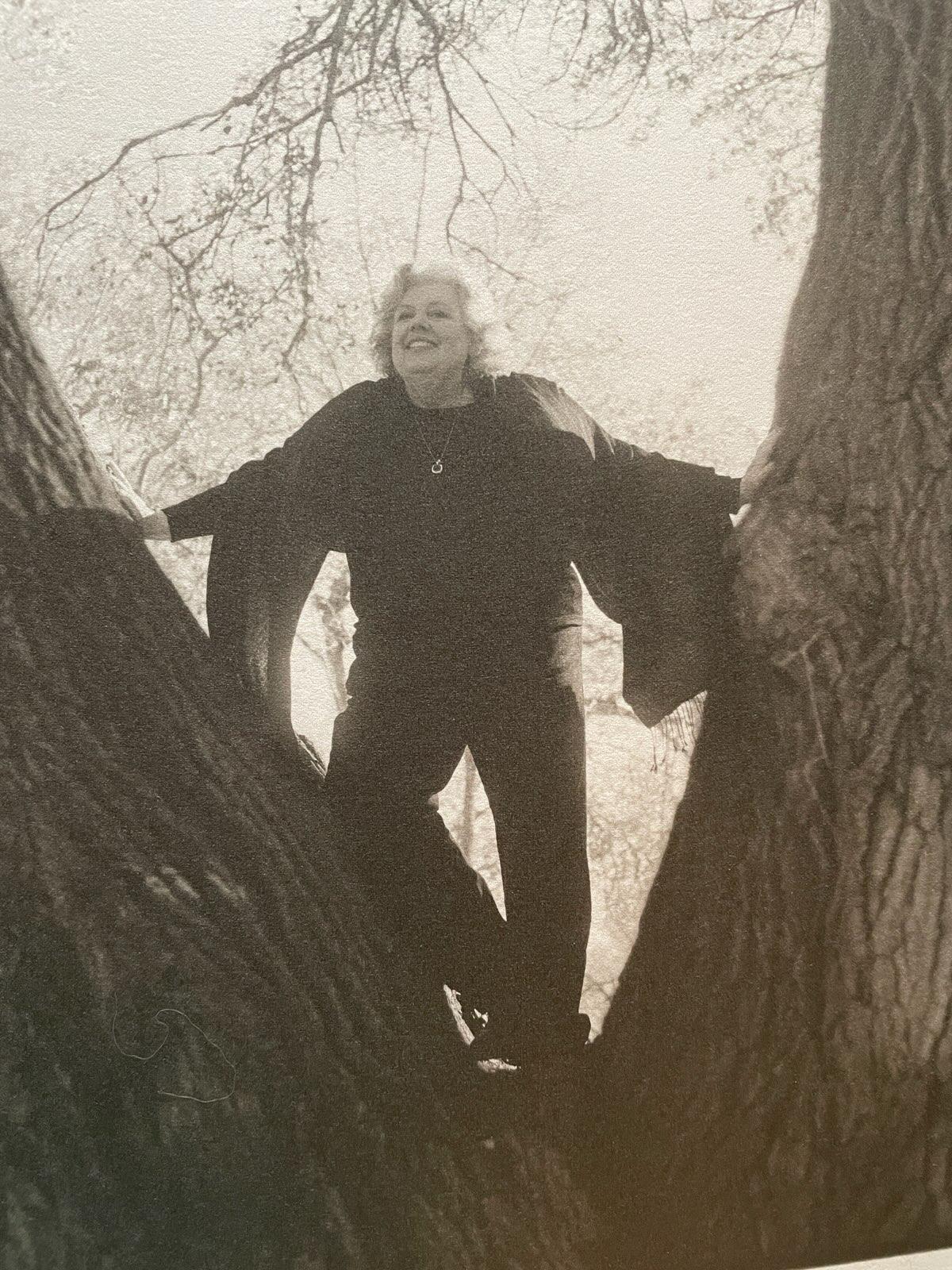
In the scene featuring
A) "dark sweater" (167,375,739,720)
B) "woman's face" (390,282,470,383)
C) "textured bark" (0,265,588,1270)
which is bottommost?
"textured bark" (0,265,588,1270)

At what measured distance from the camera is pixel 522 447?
1854 mm

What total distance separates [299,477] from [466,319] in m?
0.44

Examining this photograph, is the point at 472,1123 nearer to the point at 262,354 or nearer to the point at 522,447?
the point at 522,447

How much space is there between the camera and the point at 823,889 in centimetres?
182

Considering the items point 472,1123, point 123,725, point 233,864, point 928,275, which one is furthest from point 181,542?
point 928,275

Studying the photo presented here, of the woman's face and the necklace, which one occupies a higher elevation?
the woman's face

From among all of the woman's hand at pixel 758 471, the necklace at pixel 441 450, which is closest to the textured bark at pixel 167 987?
the necklace at pixel 441 450

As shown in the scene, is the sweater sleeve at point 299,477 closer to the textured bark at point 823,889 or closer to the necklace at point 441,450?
the necklace at point 441,450

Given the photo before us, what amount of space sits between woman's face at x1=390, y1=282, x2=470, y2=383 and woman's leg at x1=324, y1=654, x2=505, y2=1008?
56 centimetres

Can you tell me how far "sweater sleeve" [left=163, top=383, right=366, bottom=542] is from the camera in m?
1.85

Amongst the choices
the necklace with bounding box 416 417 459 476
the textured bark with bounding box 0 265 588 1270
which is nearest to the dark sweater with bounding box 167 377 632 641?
the necklace with bounding box 416 417 459 476

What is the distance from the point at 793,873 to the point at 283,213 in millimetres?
1578

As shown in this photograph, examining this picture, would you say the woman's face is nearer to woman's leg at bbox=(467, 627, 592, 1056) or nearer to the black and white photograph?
the black and white photograph

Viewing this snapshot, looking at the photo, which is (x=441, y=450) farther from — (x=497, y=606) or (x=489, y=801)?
(x=489, y=801)
